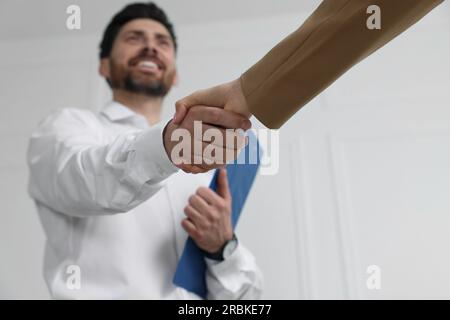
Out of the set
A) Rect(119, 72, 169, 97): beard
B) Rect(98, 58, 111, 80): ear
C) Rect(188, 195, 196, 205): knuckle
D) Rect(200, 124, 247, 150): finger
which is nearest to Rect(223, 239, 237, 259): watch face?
Rect(188, 195, 196, 205): knuckle

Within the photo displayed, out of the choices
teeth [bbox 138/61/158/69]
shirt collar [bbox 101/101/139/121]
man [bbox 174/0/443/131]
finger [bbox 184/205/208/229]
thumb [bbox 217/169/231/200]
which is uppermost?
teeth [bbox 138/61/158/69]

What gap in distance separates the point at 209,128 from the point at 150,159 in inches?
4.3

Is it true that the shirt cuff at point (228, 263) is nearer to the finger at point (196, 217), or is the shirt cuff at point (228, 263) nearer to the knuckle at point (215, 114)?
the finger at point (196, 217)

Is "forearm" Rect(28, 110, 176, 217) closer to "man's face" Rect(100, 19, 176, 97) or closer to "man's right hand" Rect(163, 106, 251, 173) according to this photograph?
"man's right hand" Rect(163, 106, 251, 173)

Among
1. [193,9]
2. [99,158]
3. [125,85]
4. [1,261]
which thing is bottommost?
[1,261]

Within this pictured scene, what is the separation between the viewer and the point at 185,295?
0.81 metres

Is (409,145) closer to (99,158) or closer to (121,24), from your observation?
(121,24)

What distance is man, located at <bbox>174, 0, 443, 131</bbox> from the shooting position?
1.25 feet

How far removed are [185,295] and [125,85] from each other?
568 mm

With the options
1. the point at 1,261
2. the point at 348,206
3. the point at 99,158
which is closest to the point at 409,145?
the point at 348,206

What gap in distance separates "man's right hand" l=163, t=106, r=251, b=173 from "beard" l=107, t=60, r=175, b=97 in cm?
58

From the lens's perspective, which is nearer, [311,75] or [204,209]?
[311,75]
